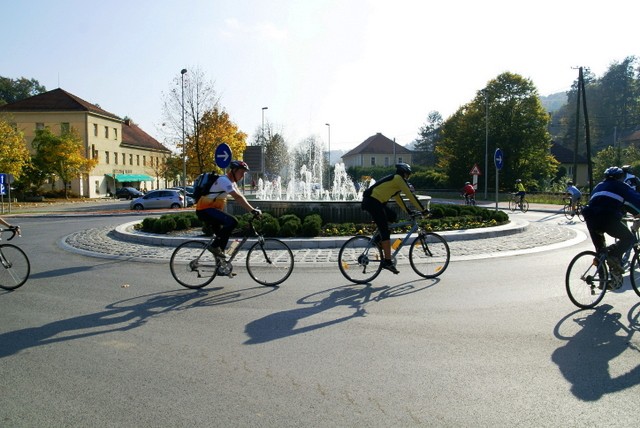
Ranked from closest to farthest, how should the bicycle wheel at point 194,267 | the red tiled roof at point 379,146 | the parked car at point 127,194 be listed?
the bicycle wheel at point 194,267 → the parked car at point 127,194 → the red tiled roof at point 379,146

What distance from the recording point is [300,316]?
620 cm

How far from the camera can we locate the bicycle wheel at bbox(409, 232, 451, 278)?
854 cm

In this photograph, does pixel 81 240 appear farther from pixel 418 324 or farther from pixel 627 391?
pixel 627 391

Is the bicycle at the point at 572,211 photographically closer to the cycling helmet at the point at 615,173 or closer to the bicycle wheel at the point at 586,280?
the cycling helmet at the point at 615,173

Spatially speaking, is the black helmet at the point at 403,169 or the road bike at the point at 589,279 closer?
the road bike at the point at 589,279

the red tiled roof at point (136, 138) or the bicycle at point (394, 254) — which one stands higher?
the red tiled roof at point (136, 138)

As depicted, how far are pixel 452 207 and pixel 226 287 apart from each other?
11.2 m

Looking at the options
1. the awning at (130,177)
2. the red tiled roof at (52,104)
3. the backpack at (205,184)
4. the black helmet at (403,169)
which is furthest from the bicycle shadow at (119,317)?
the awning at (130,177)

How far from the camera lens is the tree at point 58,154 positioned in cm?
5028

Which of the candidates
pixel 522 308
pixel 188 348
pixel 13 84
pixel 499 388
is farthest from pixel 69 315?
pixel 13 84

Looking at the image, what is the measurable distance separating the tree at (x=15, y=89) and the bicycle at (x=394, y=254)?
102825 millimetres

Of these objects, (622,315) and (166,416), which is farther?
(622,315)

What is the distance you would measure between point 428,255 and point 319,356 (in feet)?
14.2

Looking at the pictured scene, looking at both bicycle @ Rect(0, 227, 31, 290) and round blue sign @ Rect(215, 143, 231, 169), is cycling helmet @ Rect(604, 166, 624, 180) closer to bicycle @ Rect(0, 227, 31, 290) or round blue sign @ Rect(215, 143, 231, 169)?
bicycle @ Rect(0, 227, 31, 290)
